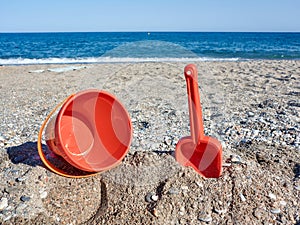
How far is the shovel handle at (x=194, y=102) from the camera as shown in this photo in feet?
6.93

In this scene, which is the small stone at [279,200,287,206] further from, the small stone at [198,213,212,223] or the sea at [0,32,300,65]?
the sea at [0,32,300,65]

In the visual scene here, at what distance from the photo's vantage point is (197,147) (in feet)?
7.42

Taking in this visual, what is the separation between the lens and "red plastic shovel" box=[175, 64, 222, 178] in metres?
2.19

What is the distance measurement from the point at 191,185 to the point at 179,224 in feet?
1.11

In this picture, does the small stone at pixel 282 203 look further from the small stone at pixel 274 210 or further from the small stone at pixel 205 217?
the small stone at pixel 205 217

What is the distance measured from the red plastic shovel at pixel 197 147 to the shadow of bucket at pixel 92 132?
44 cm

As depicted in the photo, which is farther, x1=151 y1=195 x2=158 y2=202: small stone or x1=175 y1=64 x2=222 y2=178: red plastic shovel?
x1=175 y1=64 x2=222 y2=178: red plastic shovel

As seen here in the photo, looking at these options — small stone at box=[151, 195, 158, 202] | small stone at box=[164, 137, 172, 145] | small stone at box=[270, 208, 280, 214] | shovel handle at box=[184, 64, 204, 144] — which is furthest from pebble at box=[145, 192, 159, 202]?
small stone at box=[164, 137, 172, 145]

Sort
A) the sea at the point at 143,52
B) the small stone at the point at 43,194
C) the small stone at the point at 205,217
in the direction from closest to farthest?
the small stone at the point at 205,217
the small stone at the point at 43,194
the sea at the point at 143,52

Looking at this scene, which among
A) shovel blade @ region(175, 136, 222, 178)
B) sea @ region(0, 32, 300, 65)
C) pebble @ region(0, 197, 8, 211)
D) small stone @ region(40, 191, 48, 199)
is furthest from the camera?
sea @ region(0, 32, 300, 65)

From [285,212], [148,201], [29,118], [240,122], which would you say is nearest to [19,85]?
[29,118]

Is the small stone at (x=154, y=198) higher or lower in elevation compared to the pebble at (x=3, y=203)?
higher

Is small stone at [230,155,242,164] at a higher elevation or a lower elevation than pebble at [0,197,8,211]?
higher

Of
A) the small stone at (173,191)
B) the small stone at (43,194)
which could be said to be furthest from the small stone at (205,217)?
the small stone at (43,194)
